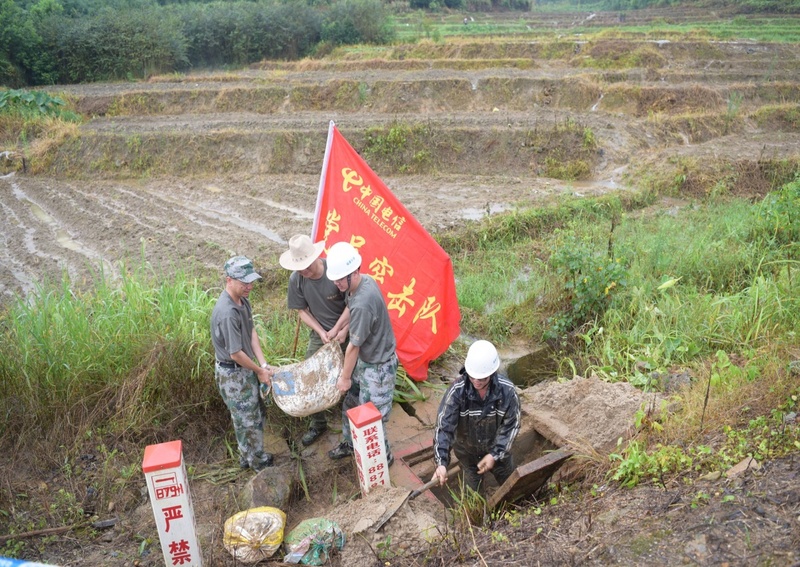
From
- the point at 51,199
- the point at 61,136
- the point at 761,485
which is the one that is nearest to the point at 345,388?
the point at 761,485

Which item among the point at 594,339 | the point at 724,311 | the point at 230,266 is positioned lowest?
the point at 594,339

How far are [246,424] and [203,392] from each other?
749mm

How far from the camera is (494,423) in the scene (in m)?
3.94

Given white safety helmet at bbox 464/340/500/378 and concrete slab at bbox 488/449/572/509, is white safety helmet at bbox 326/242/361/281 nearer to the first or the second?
white safety helmet at bbox 464/340/500/378

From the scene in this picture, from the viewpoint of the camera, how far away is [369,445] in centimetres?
379

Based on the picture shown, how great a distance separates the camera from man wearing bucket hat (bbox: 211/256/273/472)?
13.0ft

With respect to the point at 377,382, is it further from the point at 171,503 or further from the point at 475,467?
the point at 171,503

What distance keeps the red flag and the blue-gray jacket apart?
1535 millimetres

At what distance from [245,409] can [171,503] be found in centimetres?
110

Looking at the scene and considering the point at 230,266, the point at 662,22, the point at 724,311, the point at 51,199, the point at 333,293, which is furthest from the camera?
the point at 662,22

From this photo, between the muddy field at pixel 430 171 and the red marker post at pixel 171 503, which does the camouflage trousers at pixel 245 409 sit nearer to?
the muddy field at pixel 430 171

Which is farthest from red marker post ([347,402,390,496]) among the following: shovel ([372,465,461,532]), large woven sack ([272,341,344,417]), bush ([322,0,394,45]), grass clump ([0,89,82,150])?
bush ([322,0,394,45])

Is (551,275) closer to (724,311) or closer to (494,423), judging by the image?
(724,311)

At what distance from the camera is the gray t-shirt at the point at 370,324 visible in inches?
159
